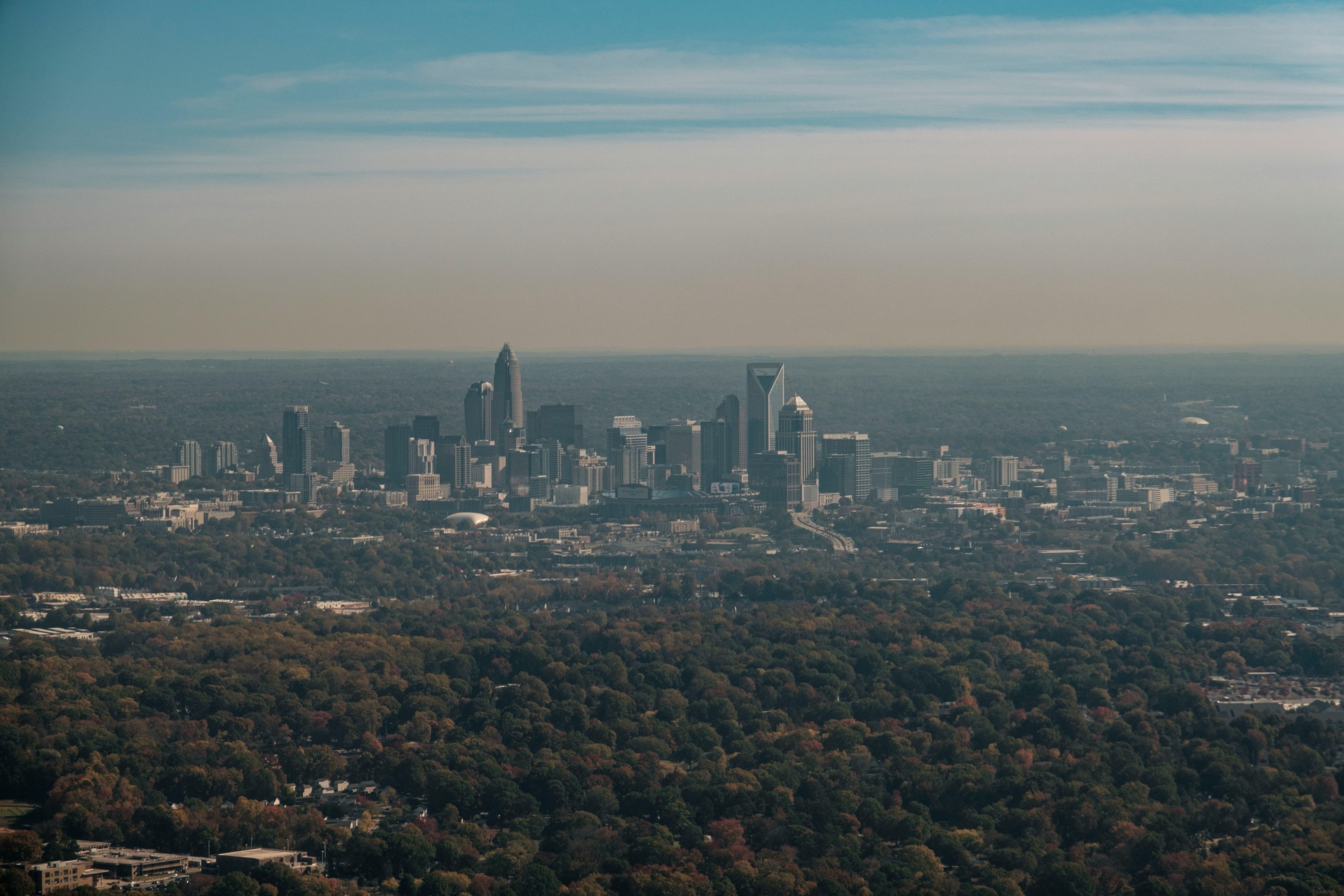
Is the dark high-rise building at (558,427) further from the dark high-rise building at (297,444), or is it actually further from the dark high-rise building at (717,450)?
the dark high-rise building at (297,444)

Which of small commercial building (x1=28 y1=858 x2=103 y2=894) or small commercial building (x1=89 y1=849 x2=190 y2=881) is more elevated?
small commercial building (x1=28 y1=858 x2=103 y2=894)

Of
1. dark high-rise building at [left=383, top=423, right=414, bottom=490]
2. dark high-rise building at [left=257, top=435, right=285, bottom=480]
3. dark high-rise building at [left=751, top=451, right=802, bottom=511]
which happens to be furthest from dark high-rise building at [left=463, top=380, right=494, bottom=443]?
dark high-rise building at [left=751, top=451, right=802, bottom=511]

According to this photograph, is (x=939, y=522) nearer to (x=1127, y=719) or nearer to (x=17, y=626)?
(x=17, y=626)

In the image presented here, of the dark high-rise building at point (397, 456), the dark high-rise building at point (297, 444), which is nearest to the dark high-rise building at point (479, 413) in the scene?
the dark high-rise building at point (397, 456)

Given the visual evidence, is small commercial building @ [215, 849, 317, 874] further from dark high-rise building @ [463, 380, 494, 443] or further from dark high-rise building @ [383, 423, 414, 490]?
dark high-rise building @ [463, 380, 494, 443]

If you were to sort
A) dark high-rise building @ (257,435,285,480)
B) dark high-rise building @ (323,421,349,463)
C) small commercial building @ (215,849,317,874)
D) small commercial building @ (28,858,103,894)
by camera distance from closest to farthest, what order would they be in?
small commercial building @ (28,858,103,894)
small commercial building @ (215,849,317,874)
dark high-rise building @ (257,435,285,480)
dark high-rise building @ (323,421,349,463)

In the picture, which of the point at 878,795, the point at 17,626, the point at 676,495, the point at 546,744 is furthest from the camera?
the point at 676,495

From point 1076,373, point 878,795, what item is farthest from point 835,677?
point 1076,373
